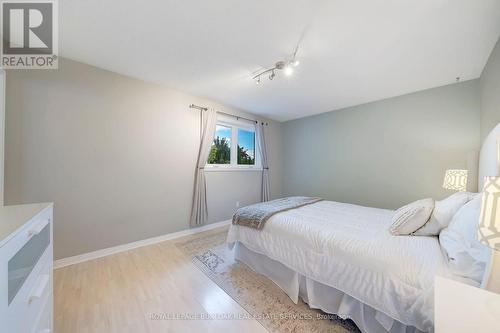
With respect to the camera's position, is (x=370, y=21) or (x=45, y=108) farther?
(x=45, y=108)

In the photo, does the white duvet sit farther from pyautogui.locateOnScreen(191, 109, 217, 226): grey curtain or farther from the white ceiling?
the white ceiling

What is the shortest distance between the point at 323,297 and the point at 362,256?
0.54m

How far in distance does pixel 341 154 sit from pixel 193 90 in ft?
9.49

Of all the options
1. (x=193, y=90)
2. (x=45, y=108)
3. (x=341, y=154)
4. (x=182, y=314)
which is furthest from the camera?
(x=341, y=154)

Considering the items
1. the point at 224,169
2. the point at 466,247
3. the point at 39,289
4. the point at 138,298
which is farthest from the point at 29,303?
the point at 224,169

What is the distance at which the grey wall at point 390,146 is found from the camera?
8.39 ft

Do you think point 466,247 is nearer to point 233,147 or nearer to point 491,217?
point 491,217

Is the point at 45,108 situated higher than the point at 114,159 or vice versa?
the point at 45,108

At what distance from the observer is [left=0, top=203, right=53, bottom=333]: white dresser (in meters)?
0.68

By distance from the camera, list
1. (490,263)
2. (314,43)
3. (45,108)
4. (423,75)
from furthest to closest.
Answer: (423,75), (45,108), (314,43), (490,263)

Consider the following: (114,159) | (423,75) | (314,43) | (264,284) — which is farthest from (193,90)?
(423,75)

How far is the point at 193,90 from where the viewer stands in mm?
2971

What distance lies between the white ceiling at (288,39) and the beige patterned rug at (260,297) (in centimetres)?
234

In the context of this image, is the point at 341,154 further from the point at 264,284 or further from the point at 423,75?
the point at 264,284
